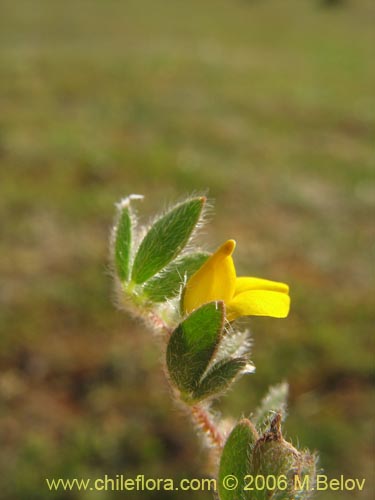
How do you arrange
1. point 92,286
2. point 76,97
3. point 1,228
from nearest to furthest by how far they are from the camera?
point 92,286 < point 1,228 < point 76,97

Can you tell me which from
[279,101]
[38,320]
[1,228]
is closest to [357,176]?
[279,101]

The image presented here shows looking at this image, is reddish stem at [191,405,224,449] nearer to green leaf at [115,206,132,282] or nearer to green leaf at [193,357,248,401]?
green leaf at [193,357,248,401]

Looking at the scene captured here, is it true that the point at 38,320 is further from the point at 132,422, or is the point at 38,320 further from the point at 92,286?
the point at 132,422

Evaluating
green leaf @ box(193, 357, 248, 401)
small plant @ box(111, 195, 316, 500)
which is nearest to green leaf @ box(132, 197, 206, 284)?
small plant @ box(111, 195, 316, 500)

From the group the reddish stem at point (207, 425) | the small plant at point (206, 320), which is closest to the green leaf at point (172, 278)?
the small plant at point (206, 320)

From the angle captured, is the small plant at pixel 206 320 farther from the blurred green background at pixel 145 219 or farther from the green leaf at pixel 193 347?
the blurred green background at pixel 145 219

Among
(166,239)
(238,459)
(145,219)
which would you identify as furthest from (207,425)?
(145,219)
